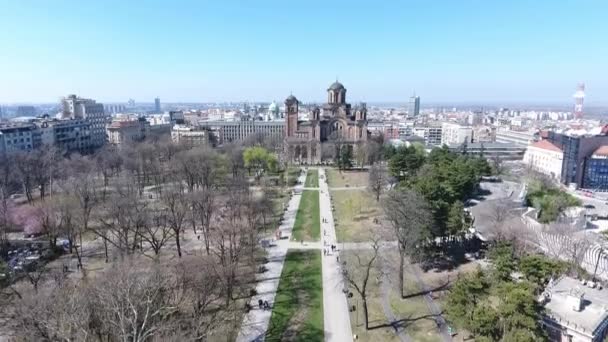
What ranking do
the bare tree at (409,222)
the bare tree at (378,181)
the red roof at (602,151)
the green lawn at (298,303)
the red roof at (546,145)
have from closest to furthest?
the green lawn at (298,303)
the bare tree at (409,222)
the bare tree at (378,181)
the red roof at (602,151)
the red roof at (546,145)

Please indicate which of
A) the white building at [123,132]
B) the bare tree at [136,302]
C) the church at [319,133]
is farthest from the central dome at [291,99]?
the bare tree at [136,302]

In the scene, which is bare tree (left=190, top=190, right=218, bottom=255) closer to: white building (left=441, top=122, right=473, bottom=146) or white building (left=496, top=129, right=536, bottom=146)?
white building (left=441, top=122, right=473, bottom=146)

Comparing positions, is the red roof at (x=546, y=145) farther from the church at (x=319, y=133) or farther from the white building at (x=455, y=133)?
the church at (x=319, y=133)

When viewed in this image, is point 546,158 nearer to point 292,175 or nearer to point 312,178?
point 312,178

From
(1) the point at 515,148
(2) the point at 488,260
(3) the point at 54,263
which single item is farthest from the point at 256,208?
(1) the point at 515,148

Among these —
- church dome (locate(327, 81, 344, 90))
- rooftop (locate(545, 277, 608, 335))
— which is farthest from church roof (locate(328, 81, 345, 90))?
rooftop (locate(545, 277, 608, 335))

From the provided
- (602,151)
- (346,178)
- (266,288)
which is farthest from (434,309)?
(602,151)

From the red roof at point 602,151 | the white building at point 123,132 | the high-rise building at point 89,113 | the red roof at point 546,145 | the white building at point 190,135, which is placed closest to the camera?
the red roof at point 602,151
